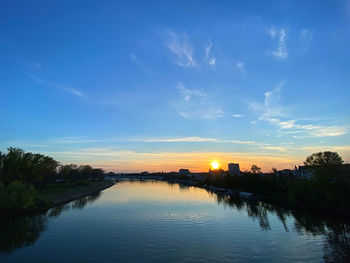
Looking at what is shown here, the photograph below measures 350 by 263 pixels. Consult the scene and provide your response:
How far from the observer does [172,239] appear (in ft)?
101

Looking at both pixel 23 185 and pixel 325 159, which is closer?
pixel 23 185

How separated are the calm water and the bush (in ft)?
11.3

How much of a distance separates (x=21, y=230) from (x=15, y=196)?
1224 centimetres

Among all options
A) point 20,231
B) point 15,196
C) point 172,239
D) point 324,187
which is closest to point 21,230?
point 20,231

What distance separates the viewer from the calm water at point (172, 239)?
24.6 metres

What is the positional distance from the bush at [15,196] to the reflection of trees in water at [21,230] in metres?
2.88

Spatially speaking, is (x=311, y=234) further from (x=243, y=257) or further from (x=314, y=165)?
Result: (x=314, y=165)

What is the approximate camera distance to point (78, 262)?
75.5 feet

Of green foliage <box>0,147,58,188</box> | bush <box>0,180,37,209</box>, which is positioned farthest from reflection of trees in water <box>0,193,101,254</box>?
green foliage <box>0,147,58,188</box>

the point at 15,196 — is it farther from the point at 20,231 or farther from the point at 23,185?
the point at 20,231

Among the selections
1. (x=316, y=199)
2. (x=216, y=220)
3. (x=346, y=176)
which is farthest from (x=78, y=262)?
(x=346, y=176)

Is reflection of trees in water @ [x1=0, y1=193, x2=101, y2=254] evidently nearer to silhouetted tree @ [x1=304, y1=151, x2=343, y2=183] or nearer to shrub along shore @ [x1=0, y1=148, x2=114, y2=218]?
shrub along shore @ [x1=0, y1=148, x2=114, y2=218]

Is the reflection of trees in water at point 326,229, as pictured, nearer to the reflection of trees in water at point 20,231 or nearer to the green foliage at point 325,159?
the green foliage at point 325,159

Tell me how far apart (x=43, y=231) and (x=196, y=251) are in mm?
25153
